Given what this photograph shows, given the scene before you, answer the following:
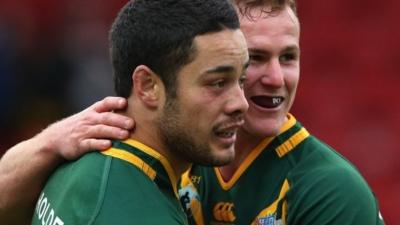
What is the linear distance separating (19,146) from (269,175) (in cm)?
97

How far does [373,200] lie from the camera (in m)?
3.44

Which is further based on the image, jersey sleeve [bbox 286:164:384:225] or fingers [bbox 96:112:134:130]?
jersey sleeve [bbox 286:164:384:225]

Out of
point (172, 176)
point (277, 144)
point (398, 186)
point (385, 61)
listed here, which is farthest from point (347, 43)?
point (172, 176)

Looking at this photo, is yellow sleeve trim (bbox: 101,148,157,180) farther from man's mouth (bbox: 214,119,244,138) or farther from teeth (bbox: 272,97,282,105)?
teeth (bbox: 272,97,282,105)

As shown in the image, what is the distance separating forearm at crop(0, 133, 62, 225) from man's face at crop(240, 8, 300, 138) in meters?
0.82

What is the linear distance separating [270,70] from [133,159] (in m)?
0.82

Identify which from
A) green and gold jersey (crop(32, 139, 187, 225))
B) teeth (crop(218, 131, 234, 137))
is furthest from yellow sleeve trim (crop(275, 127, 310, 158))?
green and gold jersey (crop(32, 139, 187, 225))

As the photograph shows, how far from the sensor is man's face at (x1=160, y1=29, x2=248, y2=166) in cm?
316

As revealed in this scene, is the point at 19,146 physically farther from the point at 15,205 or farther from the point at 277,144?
the point at 277,144

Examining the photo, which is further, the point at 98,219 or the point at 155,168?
the point at 155,168

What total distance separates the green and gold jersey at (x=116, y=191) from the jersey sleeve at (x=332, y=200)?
489mm

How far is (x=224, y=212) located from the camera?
12.6 feet

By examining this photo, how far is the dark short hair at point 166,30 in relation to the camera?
3158mm

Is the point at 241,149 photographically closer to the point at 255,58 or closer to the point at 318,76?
the point at 255,58
